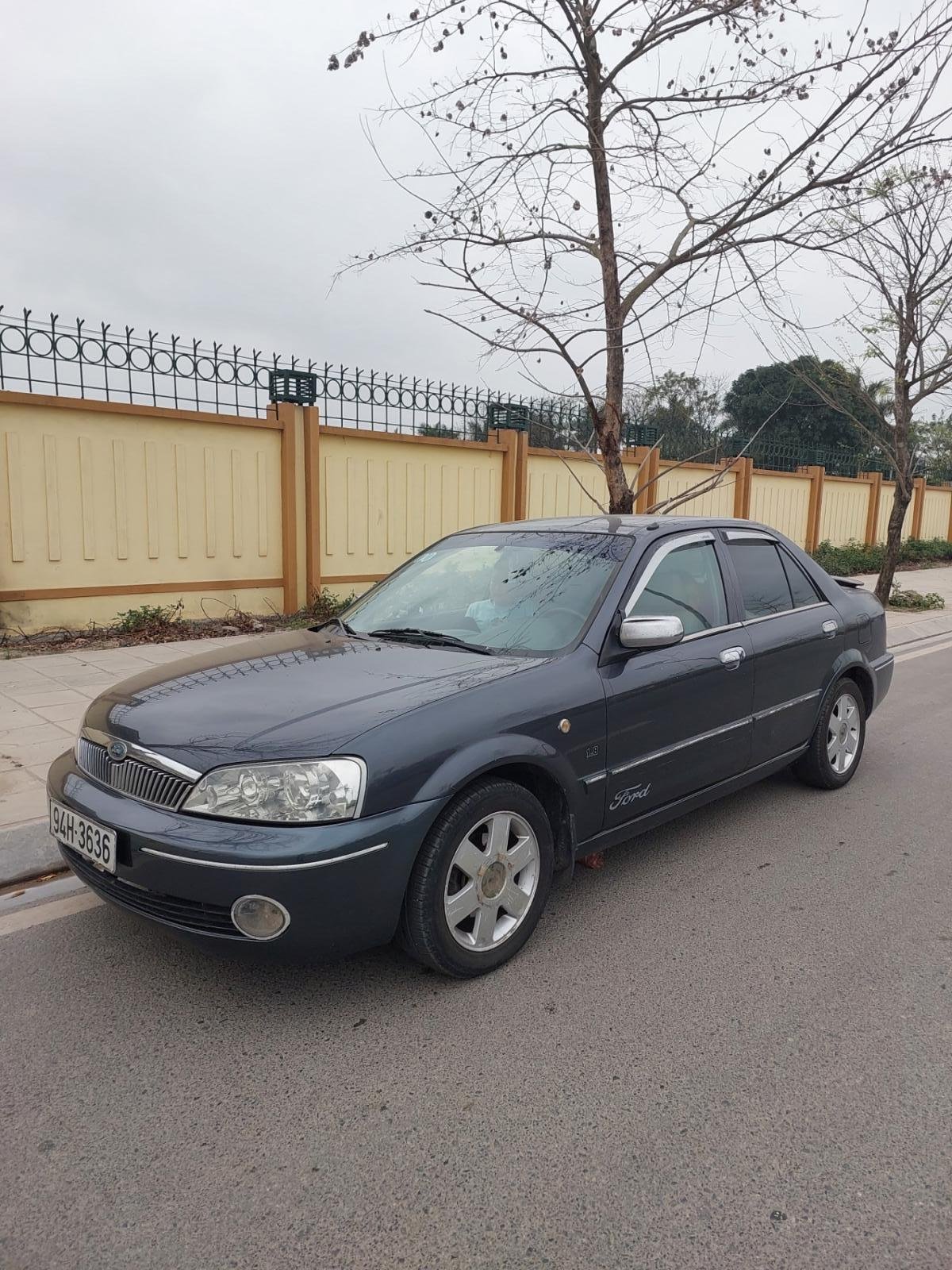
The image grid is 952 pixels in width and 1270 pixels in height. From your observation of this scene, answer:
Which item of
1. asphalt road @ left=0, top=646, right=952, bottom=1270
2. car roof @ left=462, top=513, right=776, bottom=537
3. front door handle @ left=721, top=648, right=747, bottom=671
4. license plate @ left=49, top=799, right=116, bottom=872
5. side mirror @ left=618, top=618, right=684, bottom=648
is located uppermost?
car roof @ left=462, top=513, right=776, bottom=537

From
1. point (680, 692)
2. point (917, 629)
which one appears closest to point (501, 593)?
point (680, 692)

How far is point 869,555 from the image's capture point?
1948 centimetres

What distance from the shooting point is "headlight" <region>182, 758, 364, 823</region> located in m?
2.66

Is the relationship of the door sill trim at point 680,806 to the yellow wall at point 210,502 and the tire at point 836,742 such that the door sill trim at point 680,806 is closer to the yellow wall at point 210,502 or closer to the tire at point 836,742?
the tire at point 836,742

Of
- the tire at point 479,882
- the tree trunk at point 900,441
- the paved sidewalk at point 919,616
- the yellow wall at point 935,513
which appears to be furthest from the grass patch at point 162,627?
the yellow wall at point 935,513

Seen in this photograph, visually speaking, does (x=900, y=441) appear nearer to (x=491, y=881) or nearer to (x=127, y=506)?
(x=127, y=506)

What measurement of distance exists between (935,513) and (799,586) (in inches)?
891

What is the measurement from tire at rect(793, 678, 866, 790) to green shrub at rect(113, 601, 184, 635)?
6.35 m

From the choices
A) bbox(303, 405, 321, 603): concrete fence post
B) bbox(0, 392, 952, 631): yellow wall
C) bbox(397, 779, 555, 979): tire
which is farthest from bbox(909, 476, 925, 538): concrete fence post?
bbox(397, 779, 555, 979): tire

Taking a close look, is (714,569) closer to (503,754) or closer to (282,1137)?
(503,754)

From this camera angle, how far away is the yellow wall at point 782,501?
1750 cm

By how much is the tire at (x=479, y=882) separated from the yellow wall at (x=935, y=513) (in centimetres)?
2388

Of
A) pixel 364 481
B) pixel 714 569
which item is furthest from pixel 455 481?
pixel 714 569

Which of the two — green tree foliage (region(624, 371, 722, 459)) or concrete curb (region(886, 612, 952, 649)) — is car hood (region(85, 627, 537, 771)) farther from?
concrete curb (region(886, 612, 952, 649))
